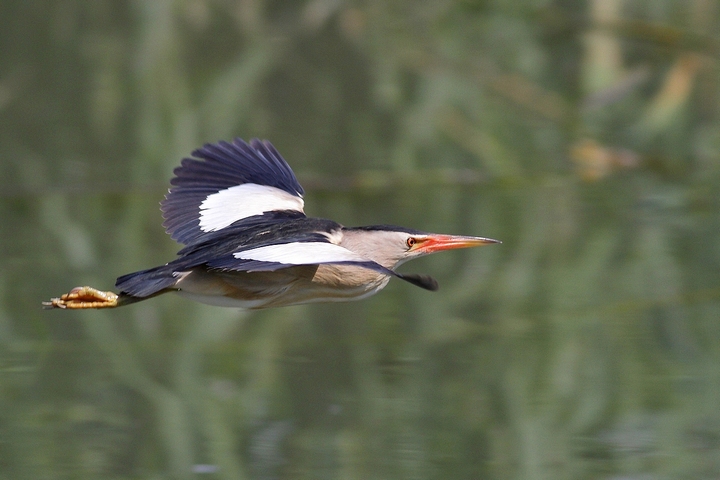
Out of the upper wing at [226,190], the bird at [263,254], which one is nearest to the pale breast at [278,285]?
the bird at [263,254]

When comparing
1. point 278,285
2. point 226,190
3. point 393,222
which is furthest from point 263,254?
point 393,222

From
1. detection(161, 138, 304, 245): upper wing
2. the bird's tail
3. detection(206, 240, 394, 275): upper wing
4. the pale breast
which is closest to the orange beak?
the pale breast

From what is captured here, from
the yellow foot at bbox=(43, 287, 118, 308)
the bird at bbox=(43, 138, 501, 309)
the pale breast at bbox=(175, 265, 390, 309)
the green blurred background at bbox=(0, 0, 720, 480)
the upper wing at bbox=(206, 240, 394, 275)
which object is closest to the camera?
the upper wing at bbox=(206, 240, 394, 275)

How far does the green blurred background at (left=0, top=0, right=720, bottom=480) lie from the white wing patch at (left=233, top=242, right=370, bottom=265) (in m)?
1.06

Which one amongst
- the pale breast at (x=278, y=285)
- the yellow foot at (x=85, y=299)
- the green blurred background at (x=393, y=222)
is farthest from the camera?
the green blurred background at (x=393, y=222)

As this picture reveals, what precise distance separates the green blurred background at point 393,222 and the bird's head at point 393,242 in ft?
2.76

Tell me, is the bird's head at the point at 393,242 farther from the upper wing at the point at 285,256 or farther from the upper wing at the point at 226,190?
the upper wing at the point at 226,190

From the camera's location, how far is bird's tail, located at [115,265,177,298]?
3.21 metres

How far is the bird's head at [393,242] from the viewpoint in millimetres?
3473

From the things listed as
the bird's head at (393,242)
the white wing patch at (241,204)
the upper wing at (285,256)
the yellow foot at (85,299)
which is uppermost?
the white wing patch at (241,204)

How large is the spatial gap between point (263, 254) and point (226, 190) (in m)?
1.01

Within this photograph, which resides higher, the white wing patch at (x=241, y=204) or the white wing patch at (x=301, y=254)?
the white wing patch at (x=241, y=204)

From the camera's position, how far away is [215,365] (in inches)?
187

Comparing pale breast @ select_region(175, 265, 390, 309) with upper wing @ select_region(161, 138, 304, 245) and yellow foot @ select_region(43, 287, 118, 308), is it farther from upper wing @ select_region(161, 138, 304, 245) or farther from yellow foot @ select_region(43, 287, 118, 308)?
upper wing @ select_region(161, 138, 304, 245)
